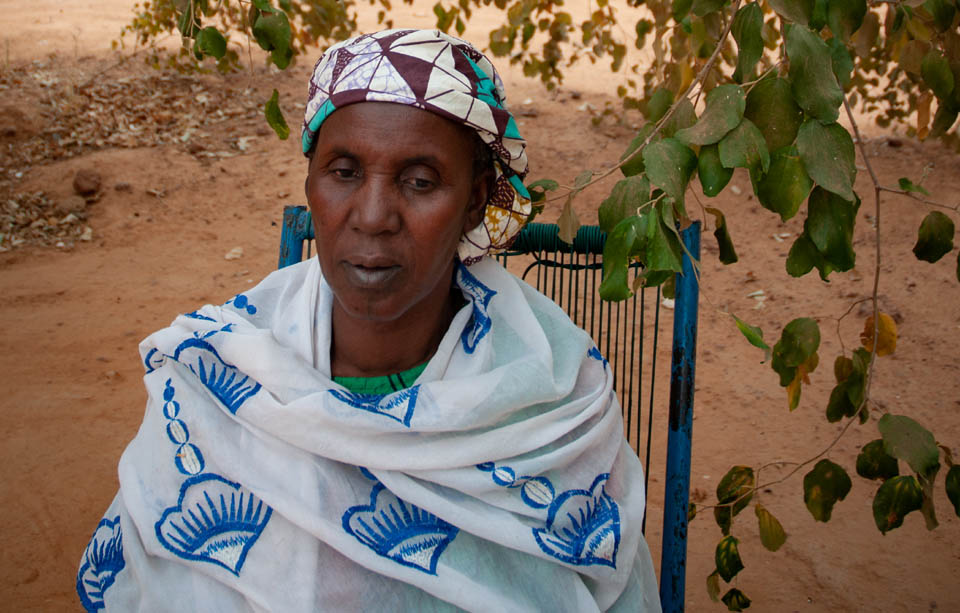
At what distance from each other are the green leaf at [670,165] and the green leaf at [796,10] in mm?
224

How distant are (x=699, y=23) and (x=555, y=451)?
976 mm

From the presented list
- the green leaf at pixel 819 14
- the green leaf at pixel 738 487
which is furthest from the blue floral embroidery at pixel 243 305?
the green leaf at pixel 819 14

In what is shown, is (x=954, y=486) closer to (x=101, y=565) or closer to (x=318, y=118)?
(x=318, y=118)

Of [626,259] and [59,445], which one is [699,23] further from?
[59,445]

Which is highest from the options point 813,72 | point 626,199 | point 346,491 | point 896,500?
point 813,72

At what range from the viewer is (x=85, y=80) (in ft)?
22.4

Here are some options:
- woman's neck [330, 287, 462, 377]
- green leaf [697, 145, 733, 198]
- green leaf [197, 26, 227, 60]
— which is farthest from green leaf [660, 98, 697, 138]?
green leaf [197, 26, 227, 60]

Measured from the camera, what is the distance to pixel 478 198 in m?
1.64

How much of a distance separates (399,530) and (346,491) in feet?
0.40

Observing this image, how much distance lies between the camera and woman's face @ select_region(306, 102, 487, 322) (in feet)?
4.74

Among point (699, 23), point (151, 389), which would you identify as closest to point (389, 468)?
point (151, 389)

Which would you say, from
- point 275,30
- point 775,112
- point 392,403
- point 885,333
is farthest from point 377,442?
point 885,333

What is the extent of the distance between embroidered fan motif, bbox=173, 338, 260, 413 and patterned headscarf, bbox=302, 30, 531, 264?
46cm

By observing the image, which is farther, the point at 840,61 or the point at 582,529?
the point at 582,529
